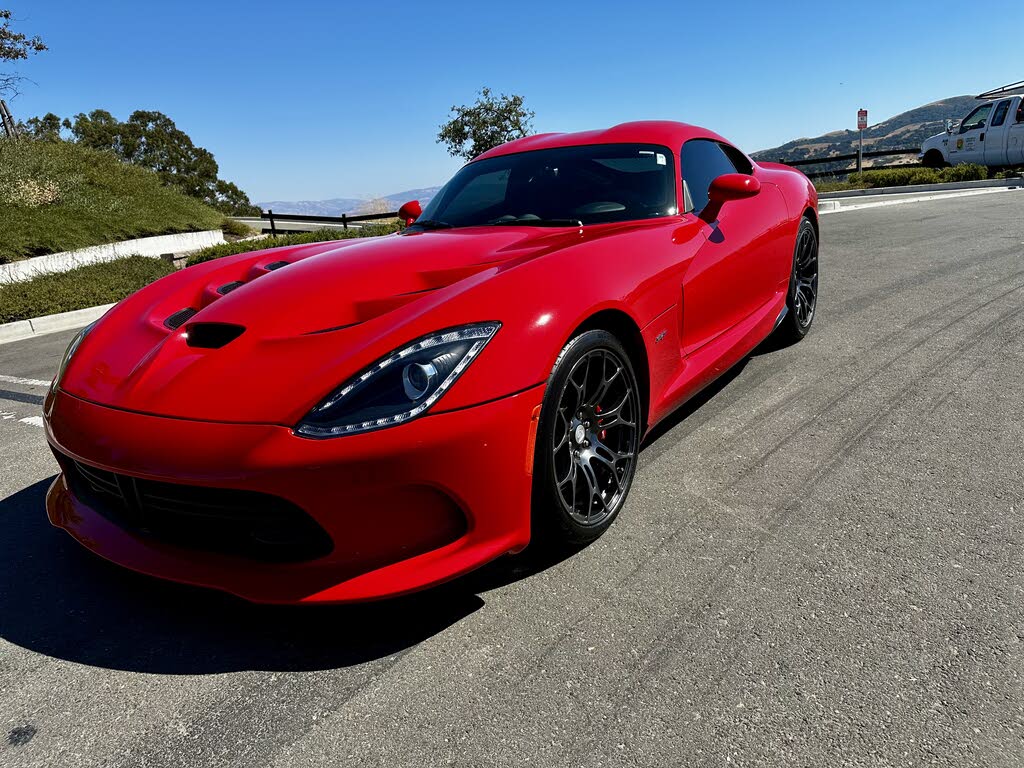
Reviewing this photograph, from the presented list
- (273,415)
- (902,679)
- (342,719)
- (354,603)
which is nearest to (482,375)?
(273,415)

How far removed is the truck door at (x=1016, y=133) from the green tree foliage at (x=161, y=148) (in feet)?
125

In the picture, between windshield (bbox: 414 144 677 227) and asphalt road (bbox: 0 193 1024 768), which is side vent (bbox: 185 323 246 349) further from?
windshield (bbox: 414 144 677 227)

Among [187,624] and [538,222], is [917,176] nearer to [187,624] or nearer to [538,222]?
[538,222]

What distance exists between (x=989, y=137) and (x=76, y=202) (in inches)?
864

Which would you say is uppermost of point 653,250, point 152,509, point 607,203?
point 607,203

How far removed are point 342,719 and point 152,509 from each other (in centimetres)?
78

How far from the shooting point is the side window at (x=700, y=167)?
11.1ft

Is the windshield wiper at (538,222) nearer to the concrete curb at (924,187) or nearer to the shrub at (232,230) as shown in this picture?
the shrub at (232,230)

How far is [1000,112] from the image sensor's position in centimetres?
1930

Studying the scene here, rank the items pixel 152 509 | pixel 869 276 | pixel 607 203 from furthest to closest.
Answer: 1. pixel 869 276
2. pixel 607 203
3. pixel 152 509

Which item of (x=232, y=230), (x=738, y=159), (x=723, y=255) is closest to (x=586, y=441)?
(x=723, y=255)

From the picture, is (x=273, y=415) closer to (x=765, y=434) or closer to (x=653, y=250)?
(x=653, y=250)

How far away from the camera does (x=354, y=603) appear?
6.15ft

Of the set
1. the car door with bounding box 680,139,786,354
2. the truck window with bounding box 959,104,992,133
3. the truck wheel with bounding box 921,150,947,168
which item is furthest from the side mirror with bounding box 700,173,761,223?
the truck wheel with bounding box 921,150,947,168
